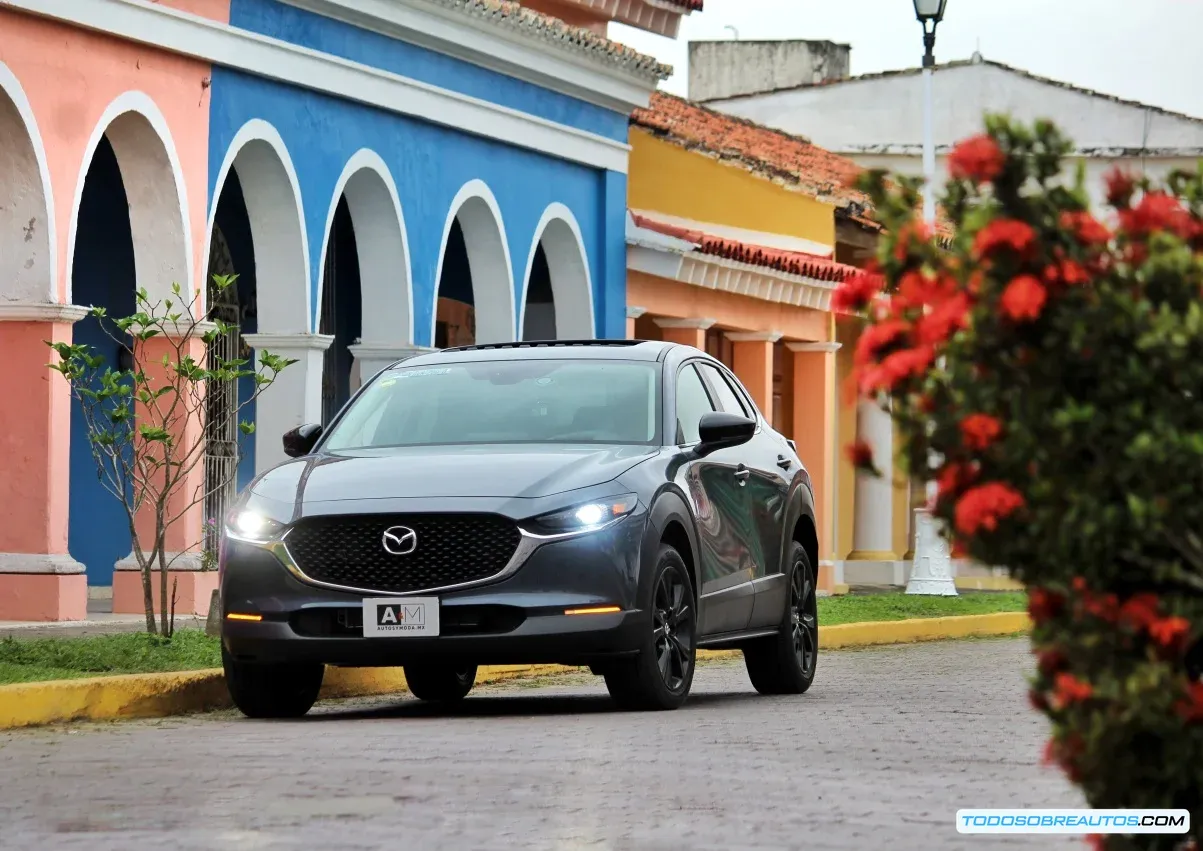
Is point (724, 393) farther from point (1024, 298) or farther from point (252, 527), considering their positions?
point (1024, 298)

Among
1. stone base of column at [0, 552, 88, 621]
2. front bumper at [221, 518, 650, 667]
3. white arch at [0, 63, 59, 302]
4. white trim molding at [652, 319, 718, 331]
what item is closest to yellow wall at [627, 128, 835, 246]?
white trim molding at [652, 319, 718, 331]

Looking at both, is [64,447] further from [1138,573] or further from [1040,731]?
[1138,573]

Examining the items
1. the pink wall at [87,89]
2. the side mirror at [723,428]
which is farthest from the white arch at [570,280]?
the side mirror at [723,428]

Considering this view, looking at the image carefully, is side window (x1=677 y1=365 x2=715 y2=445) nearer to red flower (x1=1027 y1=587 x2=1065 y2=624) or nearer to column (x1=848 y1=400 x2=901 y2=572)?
red flower (x1=1027 y1=587 x2=1065 y2=624)

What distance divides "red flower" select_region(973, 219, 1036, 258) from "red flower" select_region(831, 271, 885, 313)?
514 millimetres

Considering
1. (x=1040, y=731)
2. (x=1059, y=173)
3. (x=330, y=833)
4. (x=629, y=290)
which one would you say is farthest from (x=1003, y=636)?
(x=1059, y=173)

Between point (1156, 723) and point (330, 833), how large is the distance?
2887 mm

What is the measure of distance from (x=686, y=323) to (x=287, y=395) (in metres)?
8.44

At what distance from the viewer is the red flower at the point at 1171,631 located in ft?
15.1

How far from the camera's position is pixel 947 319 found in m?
4.89

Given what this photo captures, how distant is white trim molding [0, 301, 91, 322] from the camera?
17156mm

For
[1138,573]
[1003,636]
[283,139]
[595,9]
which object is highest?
[595,9]

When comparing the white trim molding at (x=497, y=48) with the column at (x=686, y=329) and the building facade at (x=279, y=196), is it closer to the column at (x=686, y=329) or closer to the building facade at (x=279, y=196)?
the building facade at (x=279, y=196)

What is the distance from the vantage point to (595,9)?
26906mm
